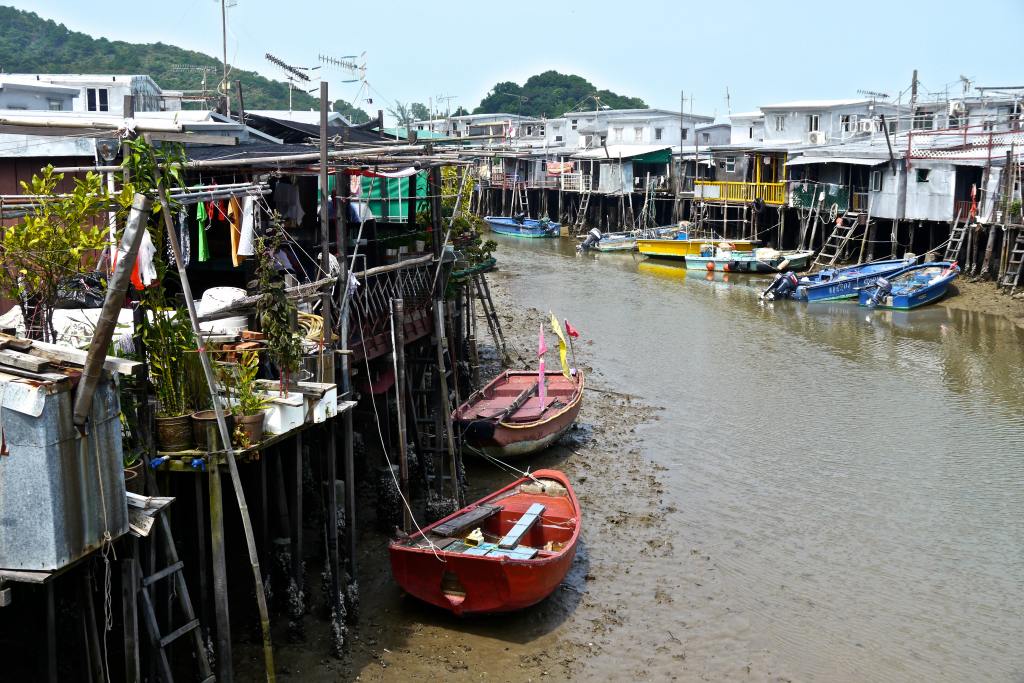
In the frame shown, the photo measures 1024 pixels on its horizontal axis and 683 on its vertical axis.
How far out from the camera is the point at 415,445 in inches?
589

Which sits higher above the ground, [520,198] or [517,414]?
[520,198]

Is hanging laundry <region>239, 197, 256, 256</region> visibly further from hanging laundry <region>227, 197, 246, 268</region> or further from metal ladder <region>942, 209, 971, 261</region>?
metal ladder <region>942, 209, 971, 261</region>

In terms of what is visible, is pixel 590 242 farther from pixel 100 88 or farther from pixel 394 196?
pixel 394 196

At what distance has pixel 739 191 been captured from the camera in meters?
46.9

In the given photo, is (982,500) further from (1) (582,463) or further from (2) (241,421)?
(2) (241,421)

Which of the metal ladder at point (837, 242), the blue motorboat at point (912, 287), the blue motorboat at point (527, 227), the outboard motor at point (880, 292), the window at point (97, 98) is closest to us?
the blue motorboat at point (912, 287)

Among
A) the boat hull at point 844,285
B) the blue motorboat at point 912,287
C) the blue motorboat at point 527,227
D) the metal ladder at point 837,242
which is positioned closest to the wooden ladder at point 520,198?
the blue motorboat at point 527,227

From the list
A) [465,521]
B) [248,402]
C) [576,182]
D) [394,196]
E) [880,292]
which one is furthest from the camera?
[576,182]

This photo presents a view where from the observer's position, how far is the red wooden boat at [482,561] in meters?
11.2

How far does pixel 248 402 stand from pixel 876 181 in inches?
1346

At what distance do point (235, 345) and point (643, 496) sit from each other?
7644mm

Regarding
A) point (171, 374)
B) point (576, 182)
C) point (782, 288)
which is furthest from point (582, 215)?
point (171, 374)

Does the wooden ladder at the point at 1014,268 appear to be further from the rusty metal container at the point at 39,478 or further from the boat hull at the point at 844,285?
the rusty metal container at the point at 39,478

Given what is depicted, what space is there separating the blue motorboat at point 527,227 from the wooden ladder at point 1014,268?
87.2 feet
